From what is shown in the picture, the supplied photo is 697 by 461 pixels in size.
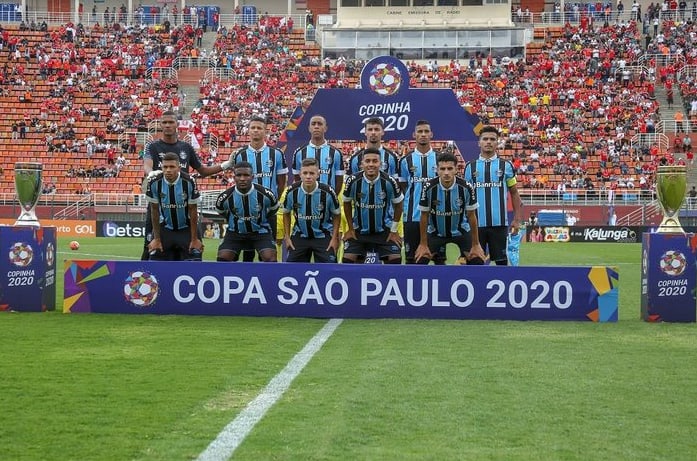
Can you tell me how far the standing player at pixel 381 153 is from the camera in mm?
13289

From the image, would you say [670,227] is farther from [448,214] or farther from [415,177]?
[415,177]

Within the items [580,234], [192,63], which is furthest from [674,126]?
[192,63]

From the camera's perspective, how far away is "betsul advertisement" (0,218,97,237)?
37531mm

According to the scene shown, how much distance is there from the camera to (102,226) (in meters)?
37.5

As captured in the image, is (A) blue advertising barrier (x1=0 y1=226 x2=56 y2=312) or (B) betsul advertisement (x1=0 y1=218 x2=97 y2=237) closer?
(A) blue advertising barrier (x1=0 y1=226 x2=56 y2=312)

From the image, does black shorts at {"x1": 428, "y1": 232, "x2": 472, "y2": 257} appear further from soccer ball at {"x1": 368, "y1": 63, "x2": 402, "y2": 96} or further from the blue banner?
soccer ball at {"x1": 368, "y1": 63, "x2": 402, "y2": 96}

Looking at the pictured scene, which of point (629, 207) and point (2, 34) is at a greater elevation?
point (2, 34)

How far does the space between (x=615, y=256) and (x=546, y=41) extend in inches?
1114

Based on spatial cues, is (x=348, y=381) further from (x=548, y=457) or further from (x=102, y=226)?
(x=102, y=226)

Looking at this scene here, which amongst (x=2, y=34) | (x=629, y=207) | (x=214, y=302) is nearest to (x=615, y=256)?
(x=629, y=207)

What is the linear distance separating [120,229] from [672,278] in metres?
28.3

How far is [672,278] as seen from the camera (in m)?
11.0

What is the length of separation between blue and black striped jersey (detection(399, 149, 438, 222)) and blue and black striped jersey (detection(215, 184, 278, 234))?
6.28 feet

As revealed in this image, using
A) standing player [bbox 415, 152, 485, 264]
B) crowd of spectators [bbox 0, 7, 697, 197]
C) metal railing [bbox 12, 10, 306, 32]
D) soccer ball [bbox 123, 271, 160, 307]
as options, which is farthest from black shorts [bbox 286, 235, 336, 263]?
metal railing [bbox 12, 10, 306, 32]
